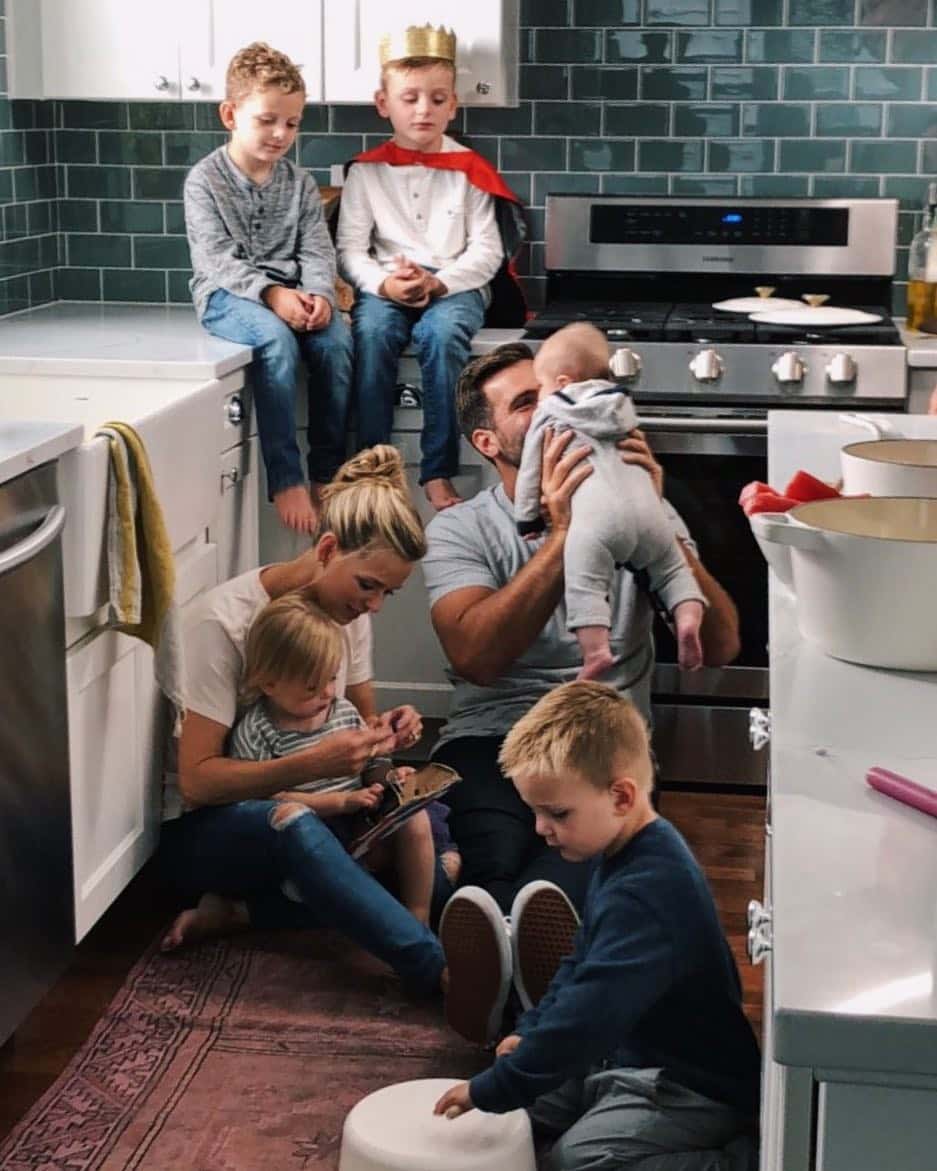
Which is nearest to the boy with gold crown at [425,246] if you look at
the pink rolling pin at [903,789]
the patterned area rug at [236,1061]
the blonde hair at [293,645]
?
the blonde hair at [293,645]

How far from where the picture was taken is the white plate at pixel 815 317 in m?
3.79

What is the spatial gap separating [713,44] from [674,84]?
13 centimetres

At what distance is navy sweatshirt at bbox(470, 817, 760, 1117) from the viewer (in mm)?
1961

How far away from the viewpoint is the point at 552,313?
407 cm

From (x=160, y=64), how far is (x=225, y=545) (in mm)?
1124

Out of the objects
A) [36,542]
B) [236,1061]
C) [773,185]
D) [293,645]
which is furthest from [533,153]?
[236,1061]

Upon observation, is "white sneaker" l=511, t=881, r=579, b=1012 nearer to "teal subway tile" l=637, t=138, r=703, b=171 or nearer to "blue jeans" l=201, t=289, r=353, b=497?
"blue jeans" l=201, t=289, r=353, b=497

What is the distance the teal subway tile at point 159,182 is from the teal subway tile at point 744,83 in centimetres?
130

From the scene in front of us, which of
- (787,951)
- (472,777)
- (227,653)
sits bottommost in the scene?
(472,777)

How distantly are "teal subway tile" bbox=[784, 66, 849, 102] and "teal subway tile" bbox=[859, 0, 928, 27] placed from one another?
13 cm

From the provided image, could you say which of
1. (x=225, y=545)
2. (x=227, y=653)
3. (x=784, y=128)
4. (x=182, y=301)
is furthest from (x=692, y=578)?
(x=182, y=301)

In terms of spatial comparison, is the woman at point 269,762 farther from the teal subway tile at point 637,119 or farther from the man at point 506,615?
the teal subway tile at point 637,119

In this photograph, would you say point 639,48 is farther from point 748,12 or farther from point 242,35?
point 242,35

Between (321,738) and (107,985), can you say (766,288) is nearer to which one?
(321,738)
